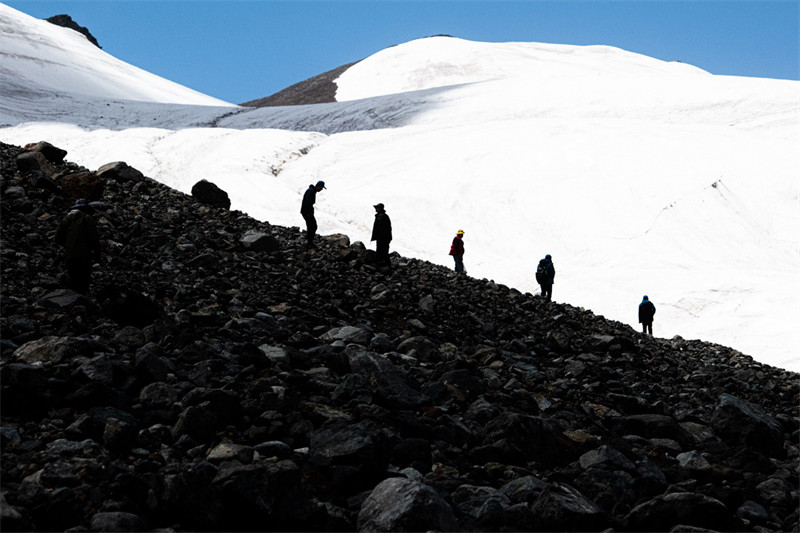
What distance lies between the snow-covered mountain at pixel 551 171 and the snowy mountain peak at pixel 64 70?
0.68 m

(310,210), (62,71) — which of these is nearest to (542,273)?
(310,210)

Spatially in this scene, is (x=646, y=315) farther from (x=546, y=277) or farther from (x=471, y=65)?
(x=471, y=65)

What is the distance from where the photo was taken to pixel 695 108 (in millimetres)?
53125

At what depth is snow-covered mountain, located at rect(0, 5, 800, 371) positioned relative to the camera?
29.4 m

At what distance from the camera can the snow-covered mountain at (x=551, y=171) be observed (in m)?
29.4

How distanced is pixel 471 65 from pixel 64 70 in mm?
50801

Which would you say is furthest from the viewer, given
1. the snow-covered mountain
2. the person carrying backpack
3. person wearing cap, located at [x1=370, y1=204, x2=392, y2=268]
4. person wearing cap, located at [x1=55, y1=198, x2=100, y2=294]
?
the snow-covered mountain

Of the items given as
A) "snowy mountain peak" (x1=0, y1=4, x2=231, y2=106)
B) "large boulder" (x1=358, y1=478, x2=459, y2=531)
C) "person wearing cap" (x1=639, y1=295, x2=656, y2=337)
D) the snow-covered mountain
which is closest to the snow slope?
"snowy mountain peak" (x1=0, y1=4, x2=231, y2=106)

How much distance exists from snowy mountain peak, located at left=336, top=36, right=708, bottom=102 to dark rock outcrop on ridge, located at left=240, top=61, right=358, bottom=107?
1.75 meters

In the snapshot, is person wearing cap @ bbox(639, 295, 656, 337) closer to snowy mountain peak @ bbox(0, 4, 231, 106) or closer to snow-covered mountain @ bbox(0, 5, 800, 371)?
snow-covered mountain @ bbox(0, 5, 800, 371)

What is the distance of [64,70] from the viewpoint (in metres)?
73.6

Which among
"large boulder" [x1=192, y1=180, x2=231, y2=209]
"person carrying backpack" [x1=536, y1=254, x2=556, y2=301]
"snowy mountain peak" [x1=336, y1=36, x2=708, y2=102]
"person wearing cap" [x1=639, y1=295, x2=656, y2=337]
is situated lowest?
"person wearing cap" [x1=639, y1=295, x2=656, y2=337]

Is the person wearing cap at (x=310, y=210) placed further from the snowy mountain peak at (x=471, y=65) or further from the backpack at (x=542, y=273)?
the snowy mountain peak at (x=471, y=65)

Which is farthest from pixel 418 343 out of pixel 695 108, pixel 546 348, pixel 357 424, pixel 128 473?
pixel 695 108
